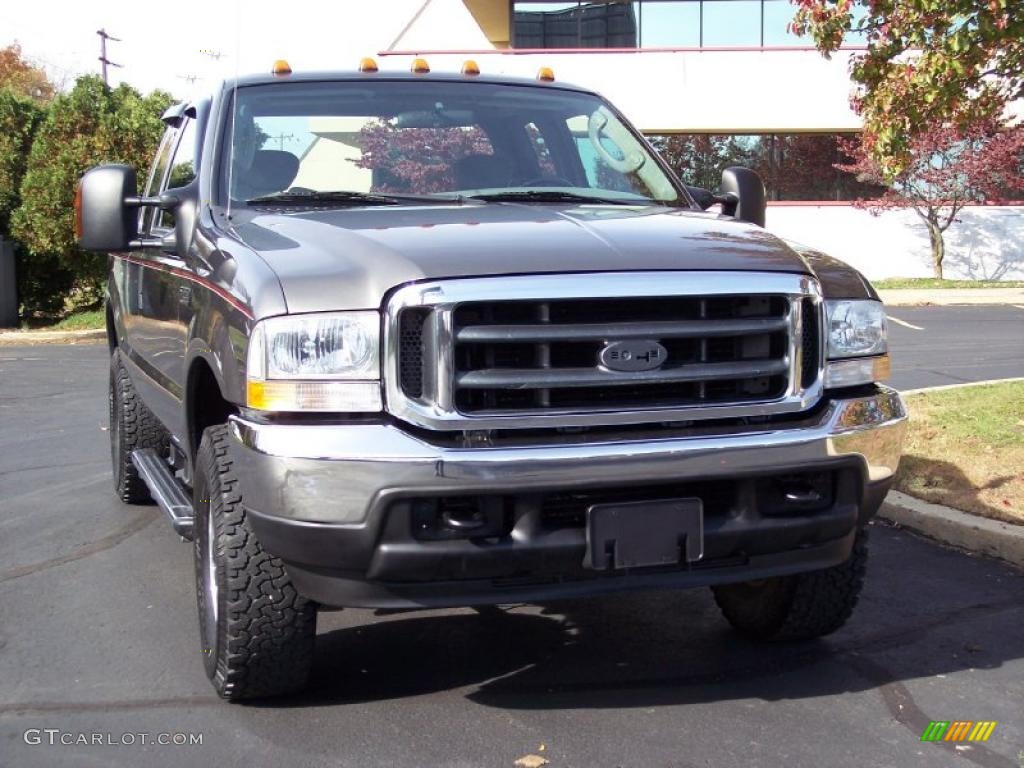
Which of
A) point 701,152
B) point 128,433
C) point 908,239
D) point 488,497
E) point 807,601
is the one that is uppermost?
point 701,152

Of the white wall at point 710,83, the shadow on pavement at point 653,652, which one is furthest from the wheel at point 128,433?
the white wall at point 710,83

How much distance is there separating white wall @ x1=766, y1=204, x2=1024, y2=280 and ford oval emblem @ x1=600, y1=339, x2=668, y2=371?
22.8 m

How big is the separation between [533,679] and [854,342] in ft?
5.06

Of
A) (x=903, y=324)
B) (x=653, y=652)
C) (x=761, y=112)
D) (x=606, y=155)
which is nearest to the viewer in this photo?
(x=653, y=652)

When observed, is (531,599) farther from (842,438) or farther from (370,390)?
(842,438)

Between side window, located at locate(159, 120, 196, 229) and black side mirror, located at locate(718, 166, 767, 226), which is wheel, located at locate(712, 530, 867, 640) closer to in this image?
black side mirror, located at locate(718, 166, 767, 226)

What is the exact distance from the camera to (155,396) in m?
5.45

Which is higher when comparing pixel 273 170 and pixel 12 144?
pixel 12 144

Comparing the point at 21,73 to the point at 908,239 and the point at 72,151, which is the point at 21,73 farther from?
the point at 908,239

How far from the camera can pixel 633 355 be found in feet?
11.5

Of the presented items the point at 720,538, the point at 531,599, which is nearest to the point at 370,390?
the point at 531,599

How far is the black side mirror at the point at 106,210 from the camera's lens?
4.59 metres

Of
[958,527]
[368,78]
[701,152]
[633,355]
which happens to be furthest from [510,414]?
[701,152]

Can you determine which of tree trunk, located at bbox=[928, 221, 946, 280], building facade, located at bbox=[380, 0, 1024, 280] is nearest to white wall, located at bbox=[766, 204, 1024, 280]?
building facade, located at bbox=[380, 0, 1024, 280]
